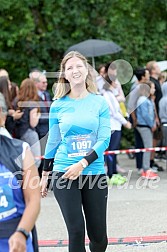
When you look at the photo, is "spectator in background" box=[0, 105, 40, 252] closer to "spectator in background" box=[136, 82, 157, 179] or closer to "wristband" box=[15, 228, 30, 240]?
"wristband" box=[15, 228, 30, 240]

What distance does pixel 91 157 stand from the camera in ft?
15.8

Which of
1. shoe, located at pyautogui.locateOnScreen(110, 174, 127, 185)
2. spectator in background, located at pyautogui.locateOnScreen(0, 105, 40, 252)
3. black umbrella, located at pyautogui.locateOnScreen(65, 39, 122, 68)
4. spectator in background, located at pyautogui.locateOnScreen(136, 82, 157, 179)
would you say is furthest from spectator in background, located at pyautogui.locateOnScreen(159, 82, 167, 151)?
spectator in background, located at pyautogui.locateOnScreen(0, 105, 40, 252)

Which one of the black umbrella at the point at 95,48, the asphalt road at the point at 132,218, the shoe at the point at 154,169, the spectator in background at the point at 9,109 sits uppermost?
the black umbrella at the point at 95,48

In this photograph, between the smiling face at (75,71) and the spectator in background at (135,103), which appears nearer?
the smiling face at (75,71)

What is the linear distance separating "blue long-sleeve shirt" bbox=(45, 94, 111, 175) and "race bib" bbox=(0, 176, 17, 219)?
142cm

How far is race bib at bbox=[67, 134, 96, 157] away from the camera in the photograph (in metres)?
4.94

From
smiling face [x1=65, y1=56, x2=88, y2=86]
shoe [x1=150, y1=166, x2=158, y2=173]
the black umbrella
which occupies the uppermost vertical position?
smiling face [x1=65, y1=56, x2=88, y2=86]

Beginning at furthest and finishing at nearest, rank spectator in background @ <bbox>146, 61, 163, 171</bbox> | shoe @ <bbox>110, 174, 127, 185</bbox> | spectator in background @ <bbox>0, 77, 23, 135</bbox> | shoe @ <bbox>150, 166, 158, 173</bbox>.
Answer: spectator in background @ <bbox>146, 61, 163, 171</bbox> < shoe @ <bbox>150, 166, 158, 173</bbox> < shoe @ <bbox>110, 174, 127, 185</bbox> < spectator in background @ <bbox>0, 77, 23, 135</bbox>

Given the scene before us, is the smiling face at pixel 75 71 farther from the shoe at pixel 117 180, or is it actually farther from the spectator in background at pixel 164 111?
the spectator in background at pixel 164 111

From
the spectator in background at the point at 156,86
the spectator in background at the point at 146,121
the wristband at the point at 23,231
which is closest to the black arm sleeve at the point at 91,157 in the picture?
the wristband at the point at 23,231

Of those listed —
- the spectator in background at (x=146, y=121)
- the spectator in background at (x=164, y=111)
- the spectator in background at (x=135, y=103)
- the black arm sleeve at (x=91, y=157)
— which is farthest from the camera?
the spectator in background at (x=164, y=111)

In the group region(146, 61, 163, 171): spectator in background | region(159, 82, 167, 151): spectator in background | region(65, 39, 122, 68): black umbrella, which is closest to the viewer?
region(159, 82, 167, 151): spectator in background

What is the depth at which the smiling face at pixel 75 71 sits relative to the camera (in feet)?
16.5

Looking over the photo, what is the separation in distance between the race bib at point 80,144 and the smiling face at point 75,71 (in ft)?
1.41
